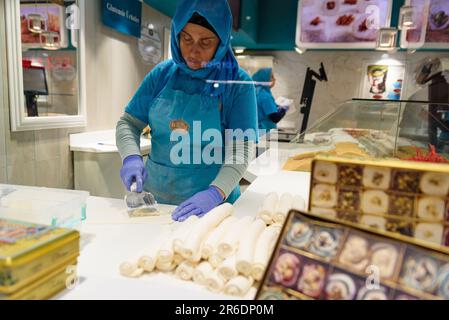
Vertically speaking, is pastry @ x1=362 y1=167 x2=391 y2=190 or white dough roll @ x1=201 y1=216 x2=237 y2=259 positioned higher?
pastry @ x1=362 y1=167 x2=391 y2=190

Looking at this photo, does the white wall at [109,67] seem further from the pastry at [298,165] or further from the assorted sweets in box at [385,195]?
the assorted sweets in box at [385,195]

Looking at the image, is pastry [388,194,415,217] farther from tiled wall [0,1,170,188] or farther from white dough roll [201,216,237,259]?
tiled wall [0,1,170,188]

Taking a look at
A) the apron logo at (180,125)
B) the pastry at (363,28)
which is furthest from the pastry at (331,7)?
the apron logo at (180,125)

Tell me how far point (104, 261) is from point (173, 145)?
80cm

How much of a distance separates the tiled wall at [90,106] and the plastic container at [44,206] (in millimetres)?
1376

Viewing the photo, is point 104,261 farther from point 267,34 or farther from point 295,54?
point 295,54

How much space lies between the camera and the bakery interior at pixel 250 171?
605 millimetres

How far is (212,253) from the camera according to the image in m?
0.80

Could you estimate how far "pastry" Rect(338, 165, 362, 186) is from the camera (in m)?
0.66

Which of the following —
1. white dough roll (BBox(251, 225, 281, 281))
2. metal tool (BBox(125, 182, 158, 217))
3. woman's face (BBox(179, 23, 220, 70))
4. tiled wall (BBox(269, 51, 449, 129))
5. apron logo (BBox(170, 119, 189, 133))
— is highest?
tiled wall (BBox(269, 51, 449, 129))

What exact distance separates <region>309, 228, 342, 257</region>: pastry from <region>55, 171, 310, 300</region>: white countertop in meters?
0.19

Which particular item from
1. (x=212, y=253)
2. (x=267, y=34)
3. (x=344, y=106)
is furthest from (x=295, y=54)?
(x=212, y=253)

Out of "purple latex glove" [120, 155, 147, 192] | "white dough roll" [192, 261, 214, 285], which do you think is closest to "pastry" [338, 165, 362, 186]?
"white dough roll" [192, 261, 214, 285]

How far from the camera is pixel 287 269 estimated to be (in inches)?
24.2
